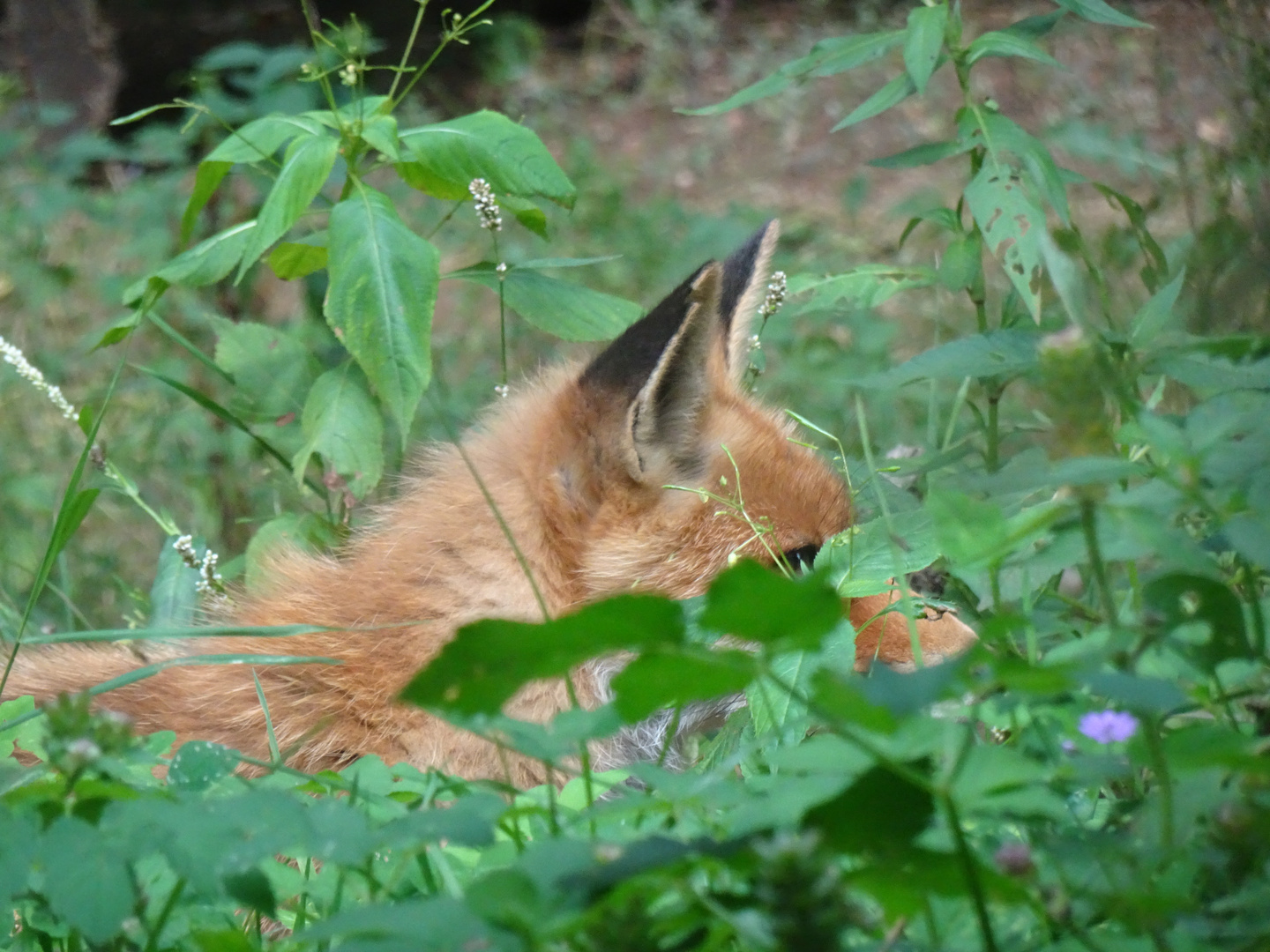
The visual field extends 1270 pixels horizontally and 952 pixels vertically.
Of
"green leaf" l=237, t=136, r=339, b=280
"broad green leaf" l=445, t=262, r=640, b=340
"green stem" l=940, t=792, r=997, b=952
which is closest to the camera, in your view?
"green stem" l=940, t=792, r=997, b=952

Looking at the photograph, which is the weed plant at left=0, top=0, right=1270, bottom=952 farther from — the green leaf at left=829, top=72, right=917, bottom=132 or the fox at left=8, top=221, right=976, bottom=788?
the green leaf at left=829, top=72, right=917, bottom=132

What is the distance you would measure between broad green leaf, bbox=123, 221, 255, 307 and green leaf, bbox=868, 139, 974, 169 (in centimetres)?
177

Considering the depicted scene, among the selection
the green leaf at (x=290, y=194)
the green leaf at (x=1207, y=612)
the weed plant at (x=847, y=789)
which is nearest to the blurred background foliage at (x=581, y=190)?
the green leaf at (x=290, y=194)

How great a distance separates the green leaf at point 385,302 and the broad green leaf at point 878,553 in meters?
1.11

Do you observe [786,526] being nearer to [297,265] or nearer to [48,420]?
[297,265]

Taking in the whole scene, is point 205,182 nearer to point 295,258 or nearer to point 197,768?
point 295,258

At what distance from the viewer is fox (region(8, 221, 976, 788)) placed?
118 inches

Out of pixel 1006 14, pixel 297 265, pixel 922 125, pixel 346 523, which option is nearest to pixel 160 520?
pixel 346 523

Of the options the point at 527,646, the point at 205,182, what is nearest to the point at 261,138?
the point at 205,182

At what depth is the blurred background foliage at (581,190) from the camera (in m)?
5.11

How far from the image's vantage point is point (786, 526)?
11.0 feet

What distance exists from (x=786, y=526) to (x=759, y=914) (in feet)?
6.95

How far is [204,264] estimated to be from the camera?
3482 millimetres

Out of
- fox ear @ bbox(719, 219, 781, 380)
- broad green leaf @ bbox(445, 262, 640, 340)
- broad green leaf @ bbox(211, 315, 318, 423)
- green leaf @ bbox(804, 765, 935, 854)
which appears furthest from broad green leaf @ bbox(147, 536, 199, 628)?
green leaf @ bbox(804, 765, 935, 854)
